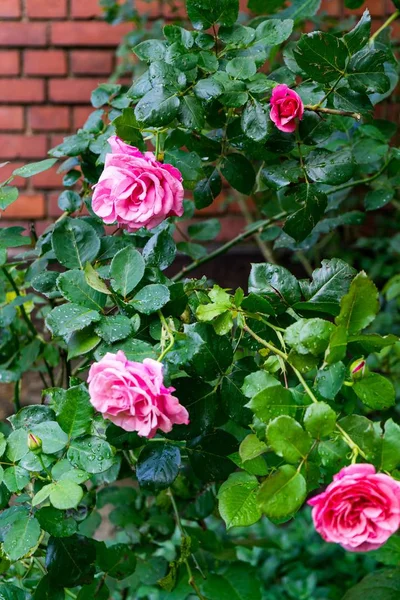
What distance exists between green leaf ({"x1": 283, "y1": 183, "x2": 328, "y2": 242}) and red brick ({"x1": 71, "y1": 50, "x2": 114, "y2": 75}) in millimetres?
1725

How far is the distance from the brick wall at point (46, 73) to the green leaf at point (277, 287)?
1.83 m

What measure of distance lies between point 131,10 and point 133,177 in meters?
1.74

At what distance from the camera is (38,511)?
0.75 meters

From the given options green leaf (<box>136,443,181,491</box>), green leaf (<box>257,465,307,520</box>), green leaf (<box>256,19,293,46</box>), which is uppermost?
green leaf (<box>256,19,293,46</box>)

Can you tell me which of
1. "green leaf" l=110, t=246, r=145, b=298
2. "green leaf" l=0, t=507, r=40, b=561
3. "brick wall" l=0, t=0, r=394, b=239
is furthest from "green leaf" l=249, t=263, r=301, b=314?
"brick wall" l=0, t=0, r=394, b=239

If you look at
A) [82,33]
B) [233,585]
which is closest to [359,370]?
[233,585]

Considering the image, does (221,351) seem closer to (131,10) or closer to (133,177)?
(133,177)

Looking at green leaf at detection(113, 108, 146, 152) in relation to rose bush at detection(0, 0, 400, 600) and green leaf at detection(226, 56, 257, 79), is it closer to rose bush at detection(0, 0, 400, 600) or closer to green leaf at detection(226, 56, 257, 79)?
rose bush at detection(0, 0, 400, 600)

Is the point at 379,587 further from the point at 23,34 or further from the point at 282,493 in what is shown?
the point at 23,34

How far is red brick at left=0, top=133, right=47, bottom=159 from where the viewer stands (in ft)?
8.18

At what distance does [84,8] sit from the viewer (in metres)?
2.45

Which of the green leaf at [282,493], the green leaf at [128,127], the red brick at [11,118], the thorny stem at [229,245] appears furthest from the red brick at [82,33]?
the green leaf at [282,493]

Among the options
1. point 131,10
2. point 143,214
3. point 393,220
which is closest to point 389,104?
point 393,220

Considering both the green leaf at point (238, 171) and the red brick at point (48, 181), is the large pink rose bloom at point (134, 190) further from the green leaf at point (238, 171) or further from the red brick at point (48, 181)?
the red brick at point (48, 181)
